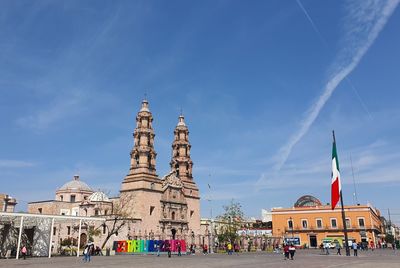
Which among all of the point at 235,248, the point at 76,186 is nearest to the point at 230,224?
the point at 235,248

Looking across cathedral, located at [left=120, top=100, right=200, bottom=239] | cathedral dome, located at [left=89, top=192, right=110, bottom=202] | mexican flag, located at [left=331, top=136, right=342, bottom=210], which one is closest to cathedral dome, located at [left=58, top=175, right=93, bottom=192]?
cathedral dome, located at [left=89, top=192, right=110, bottom=202]

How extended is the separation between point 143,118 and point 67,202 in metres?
22.8

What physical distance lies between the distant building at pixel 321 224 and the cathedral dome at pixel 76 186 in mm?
36880

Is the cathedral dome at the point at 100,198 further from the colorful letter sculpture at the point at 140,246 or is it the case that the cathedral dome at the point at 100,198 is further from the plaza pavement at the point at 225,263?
the plaza pavement at the point at 225,263

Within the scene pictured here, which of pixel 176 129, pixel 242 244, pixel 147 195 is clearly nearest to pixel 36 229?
pixel 147 195

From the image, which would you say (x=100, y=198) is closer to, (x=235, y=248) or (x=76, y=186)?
(x=76, y=186)

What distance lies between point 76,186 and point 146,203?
24781 mm

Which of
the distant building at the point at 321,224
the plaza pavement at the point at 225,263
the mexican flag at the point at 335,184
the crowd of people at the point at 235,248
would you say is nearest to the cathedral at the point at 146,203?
the crowd of people at the point at 235,248

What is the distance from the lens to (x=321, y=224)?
6234 cm

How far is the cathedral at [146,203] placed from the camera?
54.2 m

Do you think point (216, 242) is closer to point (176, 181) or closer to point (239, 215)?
point (239, 215)

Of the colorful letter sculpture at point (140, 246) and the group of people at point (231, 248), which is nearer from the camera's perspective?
the group of people at point (231, 248)

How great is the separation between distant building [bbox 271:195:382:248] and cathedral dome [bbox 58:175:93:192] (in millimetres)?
36880

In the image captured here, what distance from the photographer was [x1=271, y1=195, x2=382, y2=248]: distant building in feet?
198
